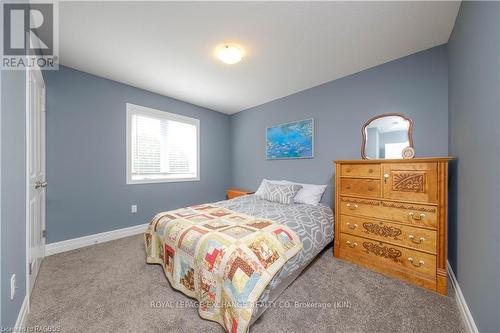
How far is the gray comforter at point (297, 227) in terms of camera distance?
59.4 inches

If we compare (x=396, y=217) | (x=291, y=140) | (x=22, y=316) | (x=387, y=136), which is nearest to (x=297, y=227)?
(x=396, y=217)

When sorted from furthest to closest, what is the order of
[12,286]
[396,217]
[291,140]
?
[291,140]
[396,217]
[12,286]

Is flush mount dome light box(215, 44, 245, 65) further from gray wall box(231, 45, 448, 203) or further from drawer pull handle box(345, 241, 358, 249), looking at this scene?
drawer pull handle box(345, 241, 358, 249)

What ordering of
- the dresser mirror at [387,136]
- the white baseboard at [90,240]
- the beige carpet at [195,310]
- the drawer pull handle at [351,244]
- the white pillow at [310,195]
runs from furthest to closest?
the white pillow at [310,195]
the white baseboard at [90,240]
the dresser mirror at [387,136]
the drawer pull handle at [351,244]
the beige carpet at [195,310]

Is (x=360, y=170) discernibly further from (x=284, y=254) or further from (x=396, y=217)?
(x=284, y=254)

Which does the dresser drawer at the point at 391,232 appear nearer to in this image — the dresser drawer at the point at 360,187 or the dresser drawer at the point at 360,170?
the dresser drawer at the point at 360,187

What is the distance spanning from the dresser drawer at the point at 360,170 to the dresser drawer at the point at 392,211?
0.28 metres

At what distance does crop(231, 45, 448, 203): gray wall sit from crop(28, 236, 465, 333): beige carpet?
1415 mm

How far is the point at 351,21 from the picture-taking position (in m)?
1.74

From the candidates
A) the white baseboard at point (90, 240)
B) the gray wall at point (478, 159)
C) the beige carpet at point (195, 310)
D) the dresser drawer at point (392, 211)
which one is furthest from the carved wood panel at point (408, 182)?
the white baseboard at point (90, 240)

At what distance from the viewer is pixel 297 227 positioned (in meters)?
1.87

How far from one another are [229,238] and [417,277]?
5.93 ft

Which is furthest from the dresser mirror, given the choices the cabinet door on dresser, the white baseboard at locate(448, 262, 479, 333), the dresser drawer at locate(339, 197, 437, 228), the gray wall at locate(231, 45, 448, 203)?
the white baseboard at locate(448, 262, 479, 333)

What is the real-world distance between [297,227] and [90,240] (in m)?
2.87
